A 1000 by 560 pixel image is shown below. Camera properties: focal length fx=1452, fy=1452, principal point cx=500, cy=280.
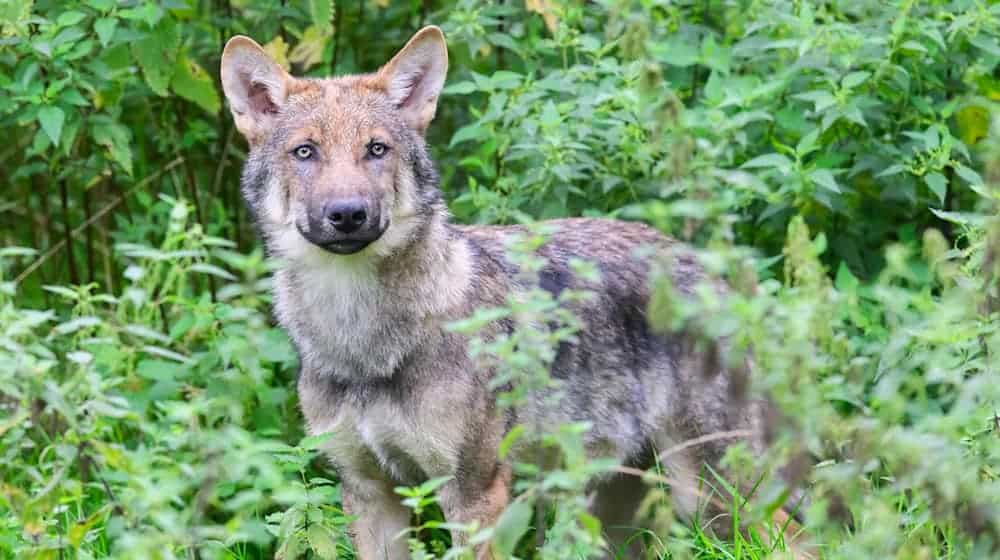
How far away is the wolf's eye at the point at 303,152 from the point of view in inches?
195

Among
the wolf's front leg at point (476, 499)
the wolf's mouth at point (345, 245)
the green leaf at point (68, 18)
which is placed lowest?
the wolf's front leg at point (476, 499)

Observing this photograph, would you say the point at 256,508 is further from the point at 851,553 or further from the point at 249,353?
the point at 851,553

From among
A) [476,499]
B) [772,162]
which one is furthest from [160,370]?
[772,162]

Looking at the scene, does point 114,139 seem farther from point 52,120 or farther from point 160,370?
point 160,370

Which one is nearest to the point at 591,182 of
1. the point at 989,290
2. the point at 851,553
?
the point at 989,290

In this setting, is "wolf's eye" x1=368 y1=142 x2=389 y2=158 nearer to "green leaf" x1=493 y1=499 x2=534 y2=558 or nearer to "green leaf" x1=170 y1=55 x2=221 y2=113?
"green leaf" x1=493 y1=499 x2=534 y2=558

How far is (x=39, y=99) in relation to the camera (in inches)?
240

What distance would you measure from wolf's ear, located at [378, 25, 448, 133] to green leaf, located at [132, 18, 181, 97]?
61.1 inches

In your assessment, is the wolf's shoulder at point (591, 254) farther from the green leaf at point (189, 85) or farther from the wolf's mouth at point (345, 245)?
the green leaf at point (189, 85)

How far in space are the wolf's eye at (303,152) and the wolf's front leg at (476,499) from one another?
3.95 ft

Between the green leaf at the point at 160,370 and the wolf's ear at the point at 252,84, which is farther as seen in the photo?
the green leaf at the point at 160,370

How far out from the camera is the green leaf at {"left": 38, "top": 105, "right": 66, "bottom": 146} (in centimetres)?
596

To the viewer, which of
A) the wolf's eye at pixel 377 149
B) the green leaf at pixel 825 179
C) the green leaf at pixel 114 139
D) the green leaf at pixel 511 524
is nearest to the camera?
the green leaf at pixel 511 524

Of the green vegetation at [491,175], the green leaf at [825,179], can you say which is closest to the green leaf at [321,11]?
the green vegetation at [491,175]
